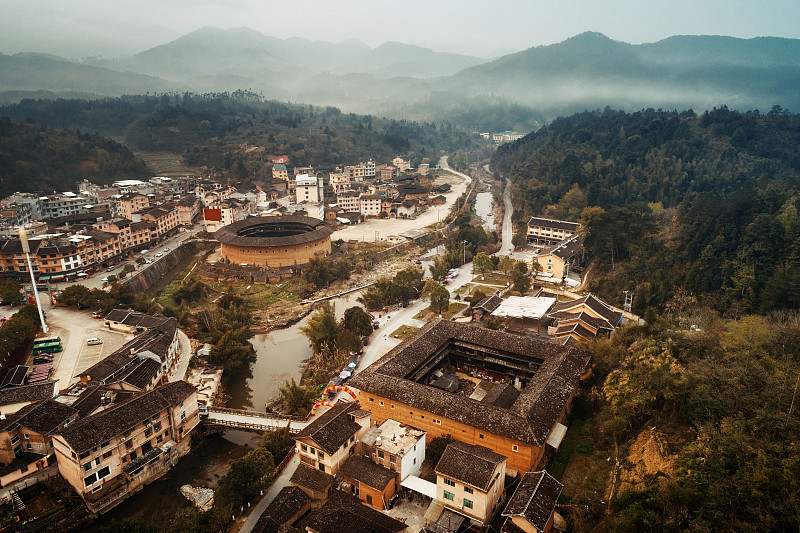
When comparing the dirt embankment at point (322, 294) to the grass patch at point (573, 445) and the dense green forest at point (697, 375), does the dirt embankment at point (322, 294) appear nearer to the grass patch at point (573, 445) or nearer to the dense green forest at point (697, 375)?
the dense green forest at point (697, 375)

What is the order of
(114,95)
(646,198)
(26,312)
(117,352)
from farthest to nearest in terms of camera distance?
(114,95) → (646,198) → (26,312) → (117,352)

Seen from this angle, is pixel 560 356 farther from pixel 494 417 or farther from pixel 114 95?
pixel 114 95

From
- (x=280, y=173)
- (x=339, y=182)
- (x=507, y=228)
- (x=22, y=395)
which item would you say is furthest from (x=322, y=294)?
(x=280, y=173)

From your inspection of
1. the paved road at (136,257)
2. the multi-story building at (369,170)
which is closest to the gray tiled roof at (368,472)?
the paved road at (136,257)

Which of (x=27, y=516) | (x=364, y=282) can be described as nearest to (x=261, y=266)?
(x=364, y=282)

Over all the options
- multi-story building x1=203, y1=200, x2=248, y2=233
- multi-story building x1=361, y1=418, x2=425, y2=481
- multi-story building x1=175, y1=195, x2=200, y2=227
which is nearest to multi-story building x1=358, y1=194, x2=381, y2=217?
multi-story building x1=203, y1=200, x2=248, y2=233

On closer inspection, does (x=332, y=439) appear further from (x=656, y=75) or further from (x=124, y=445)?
(x=656, y=75)
